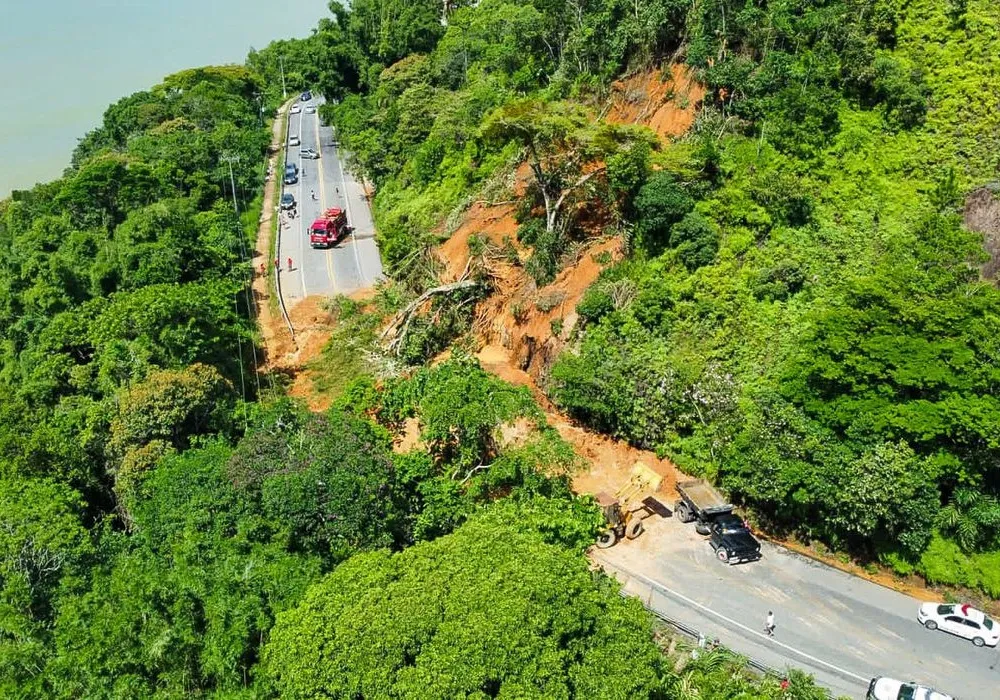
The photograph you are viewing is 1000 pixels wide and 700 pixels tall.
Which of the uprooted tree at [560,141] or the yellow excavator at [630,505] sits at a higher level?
the uprooted tree at [560,141]

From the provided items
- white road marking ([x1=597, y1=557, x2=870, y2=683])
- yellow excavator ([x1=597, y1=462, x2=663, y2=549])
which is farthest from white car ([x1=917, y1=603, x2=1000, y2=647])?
yellow excavator ([x1=597, y1=462, x2=663, y2=549])

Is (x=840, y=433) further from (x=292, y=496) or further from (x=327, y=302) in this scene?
(x=327, y=302)

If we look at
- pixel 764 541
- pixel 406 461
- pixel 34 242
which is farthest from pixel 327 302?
pixel 764 541

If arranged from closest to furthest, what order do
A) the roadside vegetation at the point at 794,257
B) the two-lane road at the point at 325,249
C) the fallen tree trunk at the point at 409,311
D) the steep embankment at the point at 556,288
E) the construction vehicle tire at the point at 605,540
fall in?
the roadside vegetation at the point at 794,257 < the construction vehicle tire at the point at 605,540 < the steep embankment at the point at 556,288 < the fallen tree trunk at the point at 409,311 < the two-lane road at the point at 325,249

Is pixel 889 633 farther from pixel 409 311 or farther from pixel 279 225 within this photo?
pixel 279 225

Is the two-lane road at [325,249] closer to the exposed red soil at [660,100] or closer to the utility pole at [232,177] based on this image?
the utility pole at [232,177]

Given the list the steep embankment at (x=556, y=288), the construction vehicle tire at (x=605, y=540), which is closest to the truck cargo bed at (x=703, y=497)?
the steep embankment at (x=556, y=288)

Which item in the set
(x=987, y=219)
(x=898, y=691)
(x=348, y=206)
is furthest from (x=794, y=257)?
(x=348, y=206)
